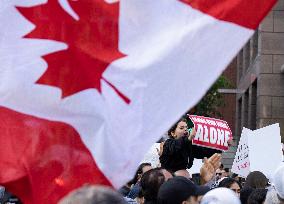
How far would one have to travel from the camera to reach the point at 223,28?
137 inches

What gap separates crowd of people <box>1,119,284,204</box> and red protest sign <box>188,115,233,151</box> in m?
0.07

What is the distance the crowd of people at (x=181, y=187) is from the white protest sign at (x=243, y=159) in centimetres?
227

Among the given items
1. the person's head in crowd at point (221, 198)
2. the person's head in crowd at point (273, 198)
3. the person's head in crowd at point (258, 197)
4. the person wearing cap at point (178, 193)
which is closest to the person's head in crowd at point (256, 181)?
the person's head in crowd at point (258, 197)

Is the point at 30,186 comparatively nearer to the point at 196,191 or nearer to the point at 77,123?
the point at 77,123

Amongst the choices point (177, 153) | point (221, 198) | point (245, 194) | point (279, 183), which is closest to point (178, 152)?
point (177, 153)

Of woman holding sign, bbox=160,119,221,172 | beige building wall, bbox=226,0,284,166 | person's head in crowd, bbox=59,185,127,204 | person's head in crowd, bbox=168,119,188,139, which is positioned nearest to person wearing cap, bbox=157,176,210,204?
woman holding sign, bbox=160,119,221,172

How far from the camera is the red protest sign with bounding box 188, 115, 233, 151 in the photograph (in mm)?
6062

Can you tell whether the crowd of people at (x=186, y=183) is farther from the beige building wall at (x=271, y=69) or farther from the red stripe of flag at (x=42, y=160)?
the beige building wall at (x=271, y=69)

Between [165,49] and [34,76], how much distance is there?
618mm

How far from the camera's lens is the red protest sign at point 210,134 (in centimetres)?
606

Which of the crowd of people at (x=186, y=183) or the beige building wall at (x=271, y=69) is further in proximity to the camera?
the beige building wall at (x=271, y=69)

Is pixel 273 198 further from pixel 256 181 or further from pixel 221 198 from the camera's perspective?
pixel 256 181

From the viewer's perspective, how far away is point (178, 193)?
13.2 feet

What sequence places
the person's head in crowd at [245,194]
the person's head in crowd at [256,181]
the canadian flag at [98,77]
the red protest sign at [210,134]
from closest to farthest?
the canadian flag at [98,77] → the red protest sign at [210,134] → the person's head in crowd at [245,194] → the person's head in crowd at [256,181]
